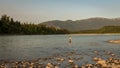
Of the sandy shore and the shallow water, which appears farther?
the shallow water

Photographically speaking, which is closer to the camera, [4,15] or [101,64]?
[101,64]

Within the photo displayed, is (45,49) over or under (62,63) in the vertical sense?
under

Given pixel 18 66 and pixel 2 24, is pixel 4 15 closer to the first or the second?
pixel 2 24

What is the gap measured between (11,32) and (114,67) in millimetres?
176679

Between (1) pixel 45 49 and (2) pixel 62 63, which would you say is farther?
(1) pixel 45 49

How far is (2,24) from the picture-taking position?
612ft

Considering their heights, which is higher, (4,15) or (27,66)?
(4,15)

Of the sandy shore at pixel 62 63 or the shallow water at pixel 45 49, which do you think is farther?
the shallow water at pixel 45 49

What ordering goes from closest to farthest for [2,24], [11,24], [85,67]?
1. [85,67]
2. [2,24]
3. [11,24]

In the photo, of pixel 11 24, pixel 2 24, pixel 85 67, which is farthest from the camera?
pixel 11 24

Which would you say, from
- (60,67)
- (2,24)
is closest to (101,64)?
(60,67)

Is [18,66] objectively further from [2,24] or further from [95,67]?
[2,24]

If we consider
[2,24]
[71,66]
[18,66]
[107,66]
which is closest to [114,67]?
[107,66]

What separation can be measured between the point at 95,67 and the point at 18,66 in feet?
30.6
